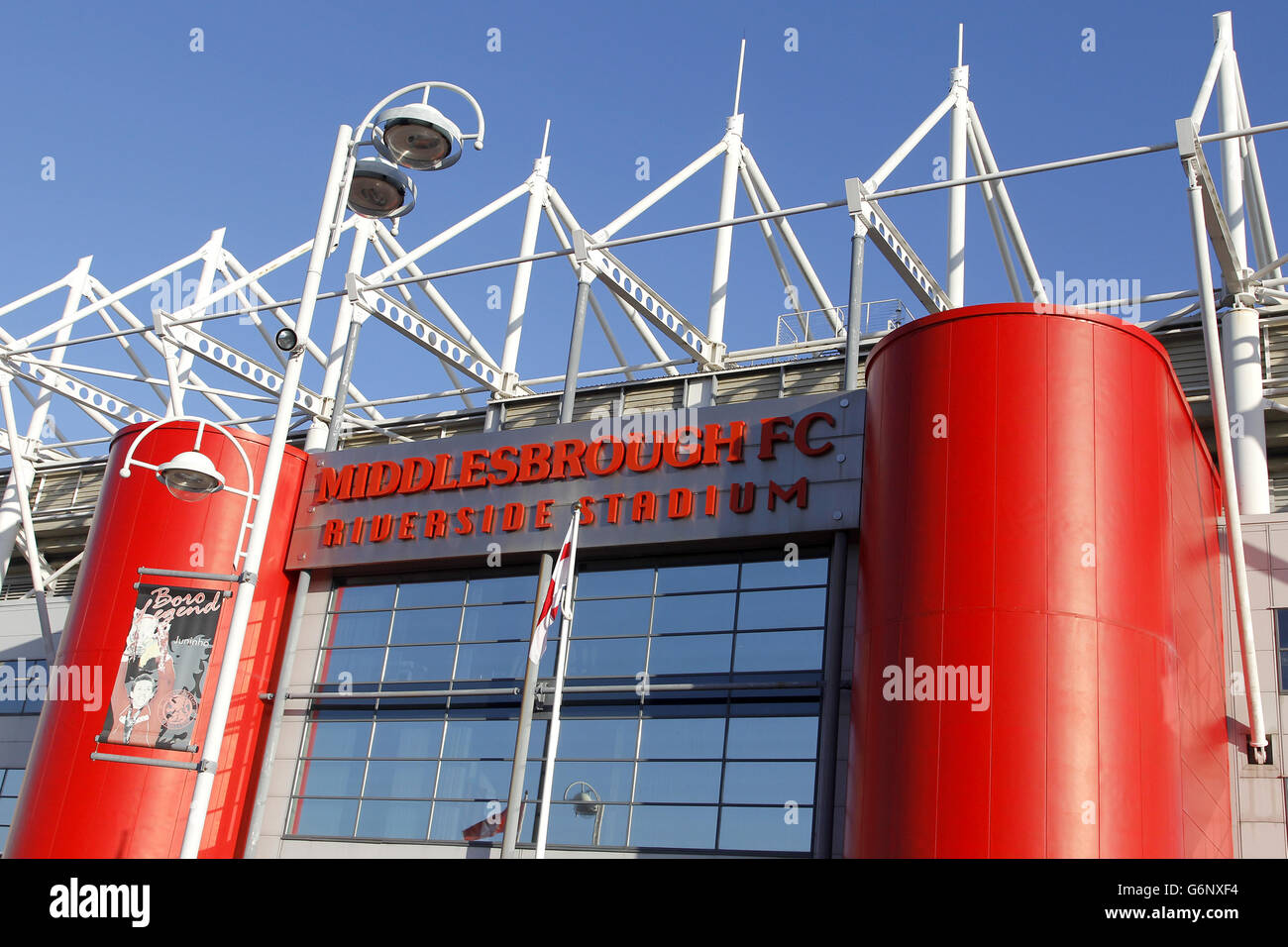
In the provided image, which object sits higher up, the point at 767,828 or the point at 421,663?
the point at 421,663

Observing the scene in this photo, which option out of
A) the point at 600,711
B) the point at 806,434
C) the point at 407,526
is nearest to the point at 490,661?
the point at 600,711

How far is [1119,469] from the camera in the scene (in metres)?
16.6

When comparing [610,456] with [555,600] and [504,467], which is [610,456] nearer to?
[504,467]

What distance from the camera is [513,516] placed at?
22719 millimetres

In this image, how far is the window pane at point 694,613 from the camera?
20984mm

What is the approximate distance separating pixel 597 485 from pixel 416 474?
402 centimetres

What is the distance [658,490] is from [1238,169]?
13957 millimetres

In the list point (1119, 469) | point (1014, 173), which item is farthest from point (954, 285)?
point (1119, 469)

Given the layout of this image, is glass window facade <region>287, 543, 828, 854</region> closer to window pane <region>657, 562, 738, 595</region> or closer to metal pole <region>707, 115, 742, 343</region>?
window pane <region>657, 562, 738, 595</region>

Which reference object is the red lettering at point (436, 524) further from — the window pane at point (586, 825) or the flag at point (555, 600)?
the window pane at point (586, 825)

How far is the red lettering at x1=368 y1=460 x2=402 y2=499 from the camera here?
2430 cm

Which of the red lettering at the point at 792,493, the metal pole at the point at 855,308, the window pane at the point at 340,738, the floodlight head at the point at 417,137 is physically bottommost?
the window pane at the point at 340,738

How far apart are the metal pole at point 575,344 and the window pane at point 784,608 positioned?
486 cm

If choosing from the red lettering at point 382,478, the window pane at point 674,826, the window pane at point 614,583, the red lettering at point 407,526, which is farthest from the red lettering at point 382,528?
the window pane at point 674,826
